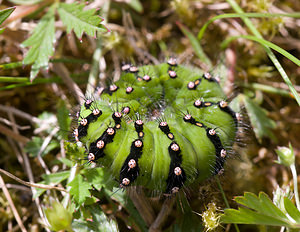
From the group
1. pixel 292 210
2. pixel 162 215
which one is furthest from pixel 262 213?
pixel 162 215

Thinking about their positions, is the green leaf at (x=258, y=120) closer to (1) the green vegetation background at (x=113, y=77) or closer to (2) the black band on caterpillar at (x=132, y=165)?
(1) the green vegetation background at (x=113, y=77)

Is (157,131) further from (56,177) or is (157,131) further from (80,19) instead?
(80,19)

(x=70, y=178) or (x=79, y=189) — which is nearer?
(x=79, y=189)

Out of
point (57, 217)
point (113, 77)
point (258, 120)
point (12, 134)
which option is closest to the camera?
point (57, 217)

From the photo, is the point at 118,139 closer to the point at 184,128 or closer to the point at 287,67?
the point at 184,128

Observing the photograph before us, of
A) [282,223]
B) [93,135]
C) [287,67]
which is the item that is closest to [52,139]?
[93,135]

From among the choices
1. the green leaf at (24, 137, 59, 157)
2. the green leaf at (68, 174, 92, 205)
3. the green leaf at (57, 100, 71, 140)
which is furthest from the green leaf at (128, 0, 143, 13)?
the green leaf at (68, 174, 92, 205)

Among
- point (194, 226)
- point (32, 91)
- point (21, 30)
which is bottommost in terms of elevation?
point (194, 226)

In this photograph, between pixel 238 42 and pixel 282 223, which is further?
pixel 238 42
